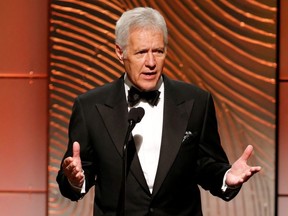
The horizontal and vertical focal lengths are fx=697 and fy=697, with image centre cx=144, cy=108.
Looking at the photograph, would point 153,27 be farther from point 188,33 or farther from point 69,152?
point 188,33

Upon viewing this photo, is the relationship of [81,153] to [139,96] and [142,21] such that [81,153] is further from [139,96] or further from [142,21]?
[142,21]

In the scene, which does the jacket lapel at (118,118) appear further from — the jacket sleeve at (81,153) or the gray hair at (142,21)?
the gray hair at (142,21)

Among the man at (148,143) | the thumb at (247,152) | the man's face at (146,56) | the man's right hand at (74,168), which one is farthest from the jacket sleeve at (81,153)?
the thumb at (247,152)

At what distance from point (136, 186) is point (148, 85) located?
33 cm

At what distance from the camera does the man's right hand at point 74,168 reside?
6.84 ft

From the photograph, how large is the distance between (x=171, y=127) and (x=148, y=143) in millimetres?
93

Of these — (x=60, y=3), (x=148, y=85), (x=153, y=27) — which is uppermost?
(x=60, y=3)

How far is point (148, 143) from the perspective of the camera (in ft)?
7.59

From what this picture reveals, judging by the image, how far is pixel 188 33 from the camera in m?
3.66

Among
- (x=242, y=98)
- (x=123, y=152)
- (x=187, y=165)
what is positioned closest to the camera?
(x=123, y=152)

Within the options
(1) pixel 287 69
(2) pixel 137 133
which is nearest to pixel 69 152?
(2) pixel 137 133

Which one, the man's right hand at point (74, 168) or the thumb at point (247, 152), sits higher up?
the thumb at point (247, 152)

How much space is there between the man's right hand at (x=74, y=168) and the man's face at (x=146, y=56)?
0.32 meters

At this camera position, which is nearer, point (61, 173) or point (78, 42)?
point (61, 173)
